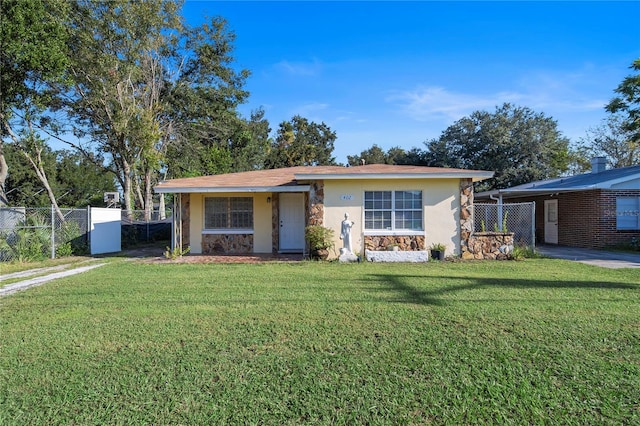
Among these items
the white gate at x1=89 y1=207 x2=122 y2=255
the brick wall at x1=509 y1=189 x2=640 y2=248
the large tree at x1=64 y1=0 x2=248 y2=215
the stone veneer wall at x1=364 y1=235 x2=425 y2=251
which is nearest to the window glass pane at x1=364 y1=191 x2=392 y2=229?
the stone veneer wall at x1=364 y1=235 x2=425 y2=251

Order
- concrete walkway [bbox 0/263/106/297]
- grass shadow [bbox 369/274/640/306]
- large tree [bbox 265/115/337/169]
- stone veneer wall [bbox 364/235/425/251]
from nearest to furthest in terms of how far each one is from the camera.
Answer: grass shadow [bbox 369/274/640/306], concrete walkway [bbox 0/263/106/297], stone veneer wall [bbox 364/235/425/251], large tree [bbox 265/115/337/169]

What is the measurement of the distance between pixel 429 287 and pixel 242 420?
16.1ft

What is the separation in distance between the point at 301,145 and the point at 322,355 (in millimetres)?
37959

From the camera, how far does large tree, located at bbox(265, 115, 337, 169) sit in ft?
129

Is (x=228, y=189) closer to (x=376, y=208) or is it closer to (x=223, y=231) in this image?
(x=223, y=231)

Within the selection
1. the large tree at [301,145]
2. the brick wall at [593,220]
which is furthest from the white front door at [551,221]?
the large tree at [301,145]

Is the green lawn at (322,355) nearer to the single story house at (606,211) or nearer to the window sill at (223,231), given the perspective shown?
the window sill at (223,231)

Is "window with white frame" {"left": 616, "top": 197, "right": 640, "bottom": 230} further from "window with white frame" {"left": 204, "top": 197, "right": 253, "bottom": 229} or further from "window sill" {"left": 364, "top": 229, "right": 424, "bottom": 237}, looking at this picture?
"window with white frame" {"left": 204, "top": 197, "right": 253, "bottom": 229}

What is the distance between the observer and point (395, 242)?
1107 centimetres

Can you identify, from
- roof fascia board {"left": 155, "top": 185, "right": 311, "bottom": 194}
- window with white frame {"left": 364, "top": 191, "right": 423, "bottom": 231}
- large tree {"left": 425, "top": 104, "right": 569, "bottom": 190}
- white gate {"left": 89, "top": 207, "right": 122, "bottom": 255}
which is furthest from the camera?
large tree {"left": 425, "top": 104, "right": 569, "bottom": 190}

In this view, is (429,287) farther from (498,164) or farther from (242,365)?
(498,164)

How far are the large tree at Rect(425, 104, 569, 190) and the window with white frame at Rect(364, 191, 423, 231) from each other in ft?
58.9

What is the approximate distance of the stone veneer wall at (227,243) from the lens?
12.7 m

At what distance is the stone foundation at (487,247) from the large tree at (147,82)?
14.6m
